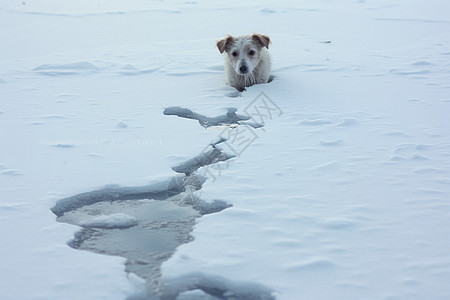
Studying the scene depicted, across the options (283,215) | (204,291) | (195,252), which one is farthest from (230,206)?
(204,291)

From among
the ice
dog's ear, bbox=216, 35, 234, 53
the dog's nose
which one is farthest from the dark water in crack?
dog's ear, bbox=216, 35, 234, 53

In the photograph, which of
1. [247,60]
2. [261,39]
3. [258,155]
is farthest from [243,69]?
[258,155]

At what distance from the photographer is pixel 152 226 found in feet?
10.5

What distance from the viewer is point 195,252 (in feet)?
9.27

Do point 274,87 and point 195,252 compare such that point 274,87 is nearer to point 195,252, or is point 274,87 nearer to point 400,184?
point 400,184

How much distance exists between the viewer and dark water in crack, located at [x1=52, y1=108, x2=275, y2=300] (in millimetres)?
2566

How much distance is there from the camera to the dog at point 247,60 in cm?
618

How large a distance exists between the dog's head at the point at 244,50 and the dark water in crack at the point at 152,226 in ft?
7.37

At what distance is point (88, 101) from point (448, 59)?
4582 millimetres

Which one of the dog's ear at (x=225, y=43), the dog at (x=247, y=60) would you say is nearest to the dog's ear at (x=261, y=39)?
the dog at (x=247, y=60)

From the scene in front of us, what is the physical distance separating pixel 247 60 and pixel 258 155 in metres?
2.21

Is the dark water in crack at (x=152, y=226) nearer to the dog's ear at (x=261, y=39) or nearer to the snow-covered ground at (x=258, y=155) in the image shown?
the snow-covered ground at (x=258, y=155)

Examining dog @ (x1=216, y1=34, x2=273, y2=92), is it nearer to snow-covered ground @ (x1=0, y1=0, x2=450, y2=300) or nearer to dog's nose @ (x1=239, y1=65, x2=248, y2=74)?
dog's nose @ (x1=239, y1=65, x2=248, y2=74)

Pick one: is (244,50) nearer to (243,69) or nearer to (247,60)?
(247,60)
